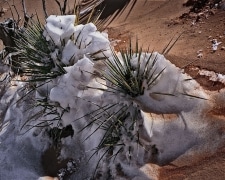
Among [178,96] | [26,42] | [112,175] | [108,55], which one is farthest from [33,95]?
[178,96]

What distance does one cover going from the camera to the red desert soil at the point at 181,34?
2.92 m

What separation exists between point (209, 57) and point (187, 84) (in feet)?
1.67

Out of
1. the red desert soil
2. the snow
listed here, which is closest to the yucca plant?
the snow

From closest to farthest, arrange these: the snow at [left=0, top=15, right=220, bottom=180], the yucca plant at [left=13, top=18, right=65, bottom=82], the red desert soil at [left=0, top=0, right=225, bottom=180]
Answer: the red desert soil at [left=0, top=0, right=225, bottom=180]
the snow at [left=0, top=15, right=220, bottom=180]
the yucca plant at [left=13, top=18, right=65, bottom=82]

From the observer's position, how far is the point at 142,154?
10.2 feet

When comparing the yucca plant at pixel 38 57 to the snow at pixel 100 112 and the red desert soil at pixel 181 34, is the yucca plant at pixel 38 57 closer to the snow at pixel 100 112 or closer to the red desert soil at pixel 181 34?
the snow at pixel 100 112

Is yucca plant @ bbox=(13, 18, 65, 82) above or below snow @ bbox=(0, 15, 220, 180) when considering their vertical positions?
above

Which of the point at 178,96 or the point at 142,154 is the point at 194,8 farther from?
the point at 142,154

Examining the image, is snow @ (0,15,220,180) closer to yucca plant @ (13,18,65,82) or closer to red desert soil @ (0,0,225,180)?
yucca plant @ (13,18,65,82)

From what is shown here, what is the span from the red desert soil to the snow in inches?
6.2

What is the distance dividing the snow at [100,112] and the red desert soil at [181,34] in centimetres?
16

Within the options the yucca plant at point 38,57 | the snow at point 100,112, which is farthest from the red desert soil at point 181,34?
the yucca plant at point 38,57

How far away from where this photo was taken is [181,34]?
407cm

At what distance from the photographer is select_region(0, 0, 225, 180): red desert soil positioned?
2.92 meters
